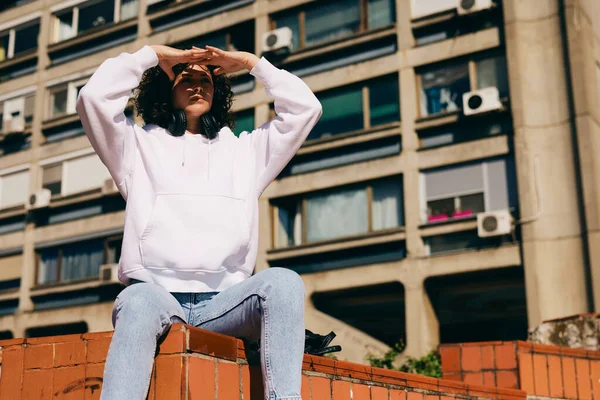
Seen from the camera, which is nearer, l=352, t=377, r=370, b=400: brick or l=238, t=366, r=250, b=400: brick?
l=238, t=366, r=250, b=400: brick

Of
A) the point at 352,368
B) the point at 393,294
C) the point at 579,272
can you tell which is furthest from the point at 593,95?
the point at 352,368

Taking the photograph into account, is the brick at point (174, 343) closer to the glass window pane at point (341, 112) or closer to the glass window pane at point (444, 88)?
the glass window pane at point (444, 88)

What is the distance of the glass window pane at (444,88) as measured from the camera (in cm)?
1969

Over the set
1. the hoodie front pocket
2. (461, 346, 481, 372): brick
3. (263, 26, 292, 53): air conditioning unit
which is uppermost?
(263, 26, 292, 53): air conditioning unit

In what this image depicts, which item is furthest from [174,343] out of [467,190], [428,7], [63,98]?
[63,98]

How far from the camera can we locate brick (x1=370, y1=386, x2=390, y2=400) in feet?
14.7

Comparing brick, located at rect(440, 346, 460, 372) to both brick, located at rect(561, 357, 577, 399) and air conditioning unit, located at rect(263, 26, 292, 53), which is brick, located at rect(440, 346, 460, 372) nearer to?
brick, located at rect(561, 357, 577, 399)

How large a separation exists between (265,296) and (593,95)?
16.4 metres

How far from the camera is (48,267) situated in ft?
83.4

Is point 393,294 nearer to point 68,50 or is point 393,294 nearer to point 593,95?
point 593,95

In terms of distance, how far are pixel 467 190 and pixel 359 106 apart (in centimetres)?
364

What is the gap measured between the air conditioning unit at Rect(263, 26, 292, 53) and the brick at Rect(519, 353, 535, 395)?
16298 mm

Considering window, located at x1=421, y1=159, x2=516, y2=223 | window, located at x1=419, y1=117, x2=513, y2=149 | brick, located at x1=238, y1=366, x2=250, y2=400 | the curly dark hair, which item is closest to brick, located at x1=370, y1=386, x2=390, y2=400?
brick, located at x1=238, y1=366, x2=250, y2=400

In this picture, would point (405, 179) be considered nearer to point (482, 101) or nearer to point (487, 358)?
point (482, 101)
